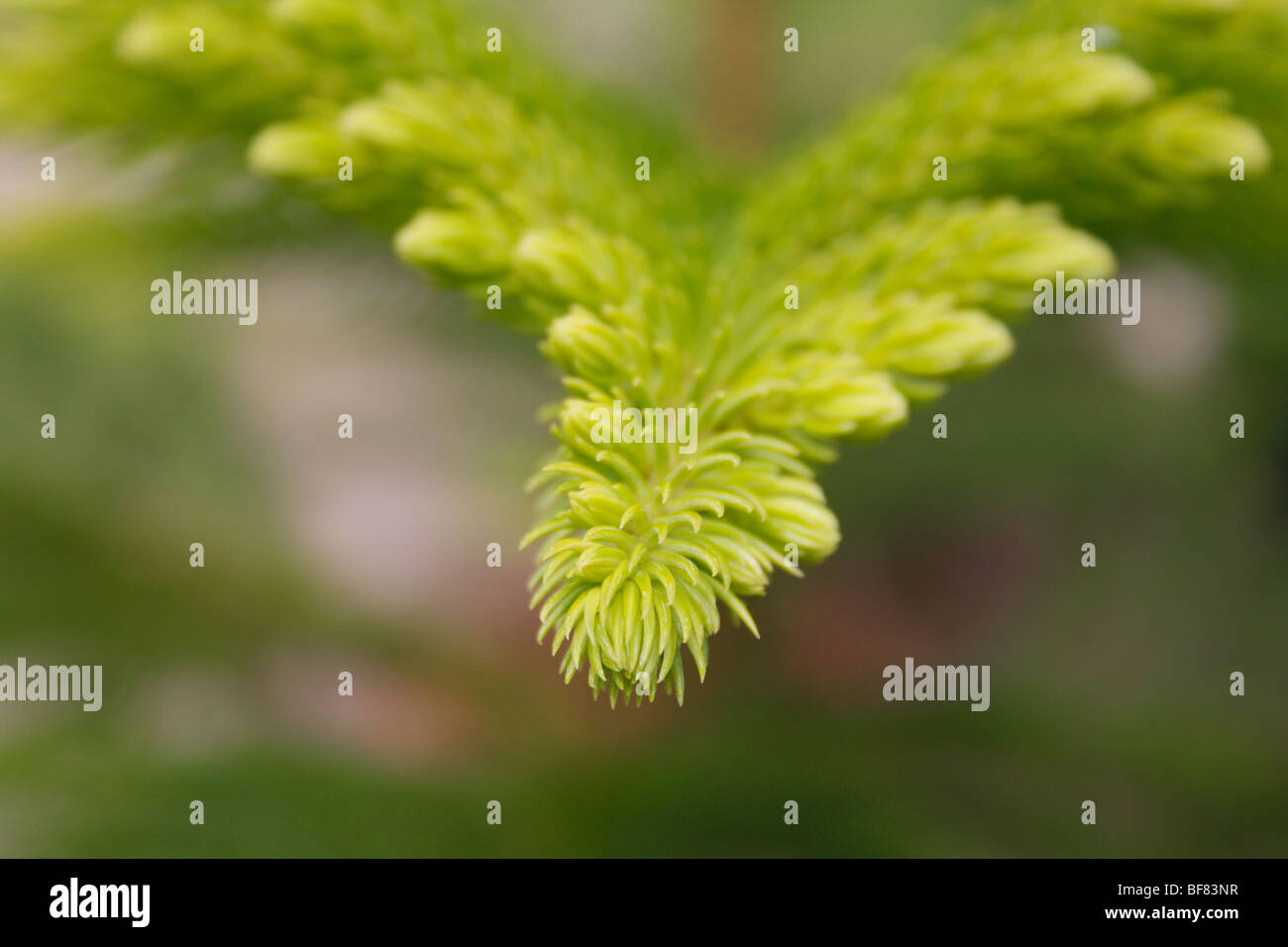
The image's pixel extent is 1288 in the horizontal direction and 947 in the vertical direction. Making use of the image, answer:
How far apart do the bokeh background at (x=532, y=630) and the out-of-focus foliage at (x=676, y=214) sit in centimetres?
18

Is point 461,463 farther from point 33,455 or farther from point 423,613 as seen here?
point 33,455

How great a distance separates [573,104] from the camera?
3.35 ft

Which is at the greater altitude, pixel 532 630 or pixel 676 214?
pixel 676 214

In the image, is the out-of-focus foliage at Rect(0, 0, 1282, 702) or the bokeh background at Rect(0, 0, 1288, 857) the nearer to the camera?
the out-of-focus foliage at Rect(0, 0, 1282, 702)

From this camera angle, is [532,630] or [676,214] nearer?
[676,214]

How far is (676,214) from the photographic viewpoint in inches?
38.8

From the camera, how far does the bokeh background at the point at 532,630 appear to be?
51.1 inches

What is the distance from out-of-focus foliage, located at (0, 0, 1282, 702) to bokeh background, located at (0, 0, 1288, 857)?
0.58 ft

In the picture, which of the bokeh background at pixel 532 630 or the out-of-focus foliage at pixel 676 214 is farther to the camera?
the bokeh background at pixel 532 630

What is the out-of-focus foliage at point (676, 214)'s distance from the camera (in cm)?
62

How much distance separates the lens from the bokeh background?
130 centimetres

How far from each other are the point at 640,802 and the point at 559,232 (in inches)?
35.0

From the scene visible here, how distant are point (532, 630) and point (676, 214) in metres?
1.28
